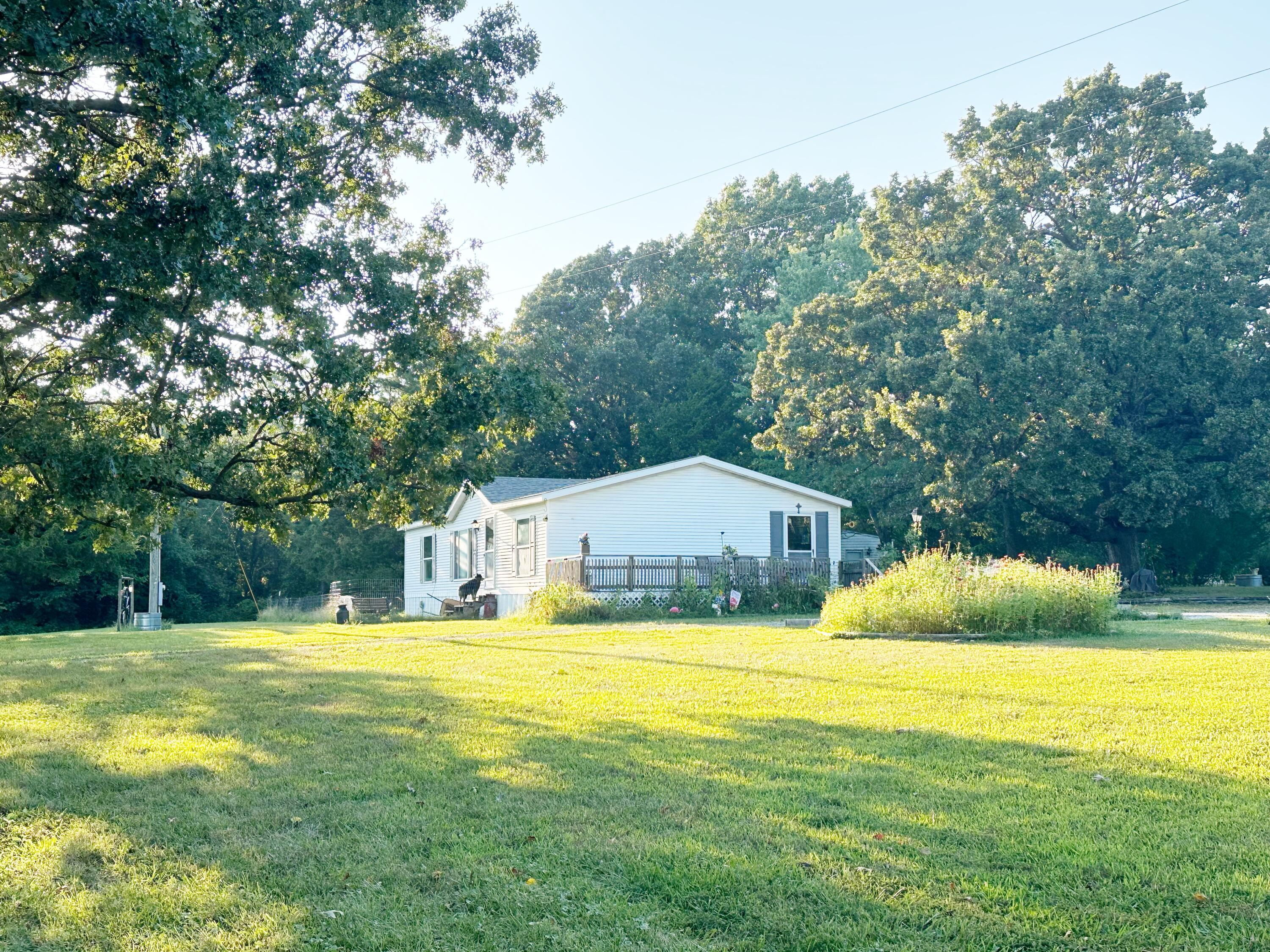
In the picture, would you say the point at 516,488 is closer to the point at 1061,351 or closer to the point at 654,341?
the point at 1061,351

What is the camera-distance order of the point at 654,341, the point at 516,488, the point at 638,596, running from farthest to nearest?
the point at 654,341
the point at 516,488
the point at 638,596

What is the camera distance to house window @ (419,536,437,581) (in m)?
34.8

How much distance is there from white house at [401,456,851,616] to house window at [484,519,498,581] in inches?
Answer: 1.5

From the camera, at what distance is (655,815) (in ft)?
15.6

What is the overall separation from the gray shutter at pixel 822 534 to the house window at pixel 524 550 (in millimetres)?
7714

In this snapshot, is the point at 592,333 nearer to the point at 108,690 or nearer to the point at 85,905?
the point at 108,690

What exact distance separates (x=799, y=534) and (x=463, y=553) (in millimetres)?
10339

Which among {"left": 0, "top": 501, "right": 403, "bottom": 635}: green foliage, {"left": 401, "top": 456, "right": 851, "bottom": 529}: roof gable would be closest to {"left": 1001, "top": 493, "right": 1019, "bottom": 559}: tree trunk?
{"left": 401, "top": 456, "right": 851, "bottom": 529}: roof gable

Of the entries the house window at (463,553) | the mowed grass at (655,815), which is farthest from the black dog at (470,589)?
the mowed grass at (655,815)

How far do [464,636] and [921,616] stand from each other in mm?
7339

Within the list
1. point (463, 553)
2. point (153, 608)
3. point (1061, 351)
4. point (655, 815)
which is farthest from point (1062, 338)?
point (655, 815)

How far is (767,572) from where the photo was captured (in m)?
24.8

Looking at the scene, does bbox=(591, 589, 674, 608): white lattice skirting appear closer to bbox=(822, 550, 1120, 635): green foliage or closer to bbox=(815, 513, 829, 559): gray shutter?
bbox=(815, 513, 829, 559): gray shutter

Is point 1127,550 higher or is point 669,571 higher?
point 1127,550
